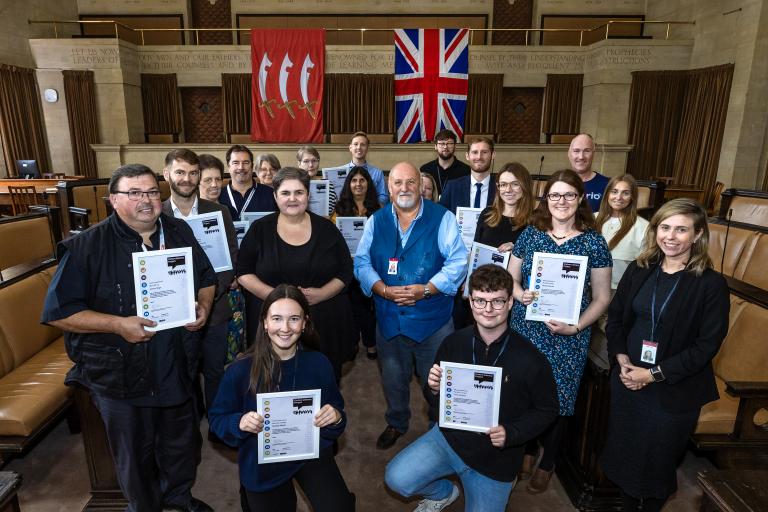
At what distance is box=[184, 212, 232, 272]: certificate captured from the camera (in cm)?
246

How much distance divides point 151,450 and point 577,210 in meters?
2.30

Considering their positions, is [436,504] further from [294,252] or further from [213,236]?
[213,236]

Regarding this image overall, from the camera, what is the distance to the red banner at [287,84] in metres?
11.0

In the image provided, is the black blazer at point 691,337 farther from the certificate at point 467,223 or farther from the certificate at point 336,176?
the certificate at point 336,176

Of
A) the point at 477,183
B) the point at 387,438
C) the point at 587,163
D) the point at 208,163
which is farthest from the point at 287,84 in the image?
the point at 387,438

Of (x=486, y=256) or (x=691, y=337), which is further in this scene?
(x=486, y=256)

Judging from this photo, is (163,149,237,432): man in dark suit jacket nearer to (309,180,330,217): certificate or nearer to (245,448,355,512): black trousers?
(245,448,355,512): black trousers

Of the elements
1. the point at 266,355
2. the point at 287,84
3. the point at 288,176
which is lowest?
the point at 266,355

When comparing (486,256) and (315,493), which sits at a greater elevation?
(486,256)

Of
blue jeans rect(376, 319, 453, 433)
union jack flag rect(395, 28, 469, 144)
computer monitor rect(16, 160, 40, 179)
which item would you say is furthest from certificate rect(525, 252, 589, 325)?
computer monitor rect(16, 160, 40, 179)

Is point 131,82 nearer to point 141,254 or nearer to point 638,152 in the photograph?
point 141,254

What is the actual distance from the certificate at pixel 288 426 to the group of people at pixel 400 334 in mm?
51

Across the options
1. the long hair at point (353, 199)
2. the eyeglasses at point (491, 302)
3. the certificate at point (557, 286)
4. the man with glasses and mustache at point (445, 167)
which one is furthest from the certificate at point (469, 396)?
the man with glasses and mustache at point (445, 167)

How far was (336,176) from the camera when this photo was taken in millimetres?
4379
